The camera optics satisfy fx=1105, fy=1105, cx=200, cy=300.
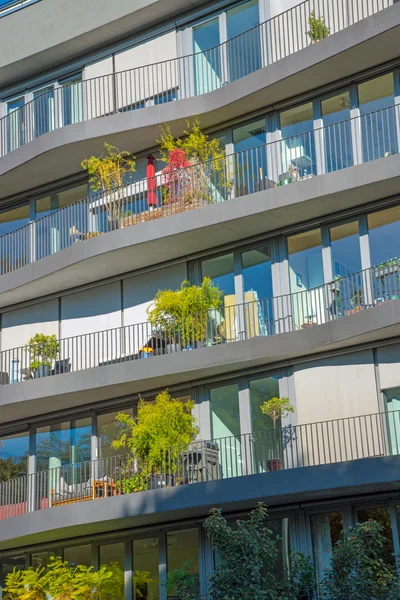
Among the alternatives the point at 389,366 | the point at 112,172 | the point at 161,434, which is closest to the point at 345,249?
the point at 389,366

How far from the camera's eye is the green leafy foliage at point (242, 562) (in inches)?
826

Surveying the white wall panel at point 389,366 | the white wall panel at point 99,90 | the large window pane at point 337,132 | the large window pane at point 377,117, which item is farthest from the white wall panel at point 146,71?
the white wall panel at point 389,366

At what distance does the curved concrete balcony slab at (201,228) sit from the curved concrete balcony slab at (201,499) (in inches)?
262

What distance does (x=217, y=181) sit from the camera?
2981 centimetres

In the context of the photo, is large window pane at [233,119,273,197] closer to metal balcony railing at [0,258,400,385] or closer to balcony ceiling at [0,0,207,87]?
metal balcony railing at [0,258,400,385]

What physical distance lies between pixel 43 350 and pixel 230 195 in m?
7.00

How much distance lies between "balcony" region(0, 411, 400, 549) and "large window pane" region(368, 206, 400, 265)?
12.8 ft

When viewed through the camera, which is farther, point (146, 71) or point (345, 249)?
point (146, 71)

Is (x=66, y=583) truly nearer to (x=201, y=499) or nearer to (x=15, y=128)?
(x=201, y=499)

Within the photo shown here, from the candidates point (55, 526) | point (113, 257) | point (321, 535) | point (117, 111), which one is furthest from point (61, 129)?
point (321, 535)

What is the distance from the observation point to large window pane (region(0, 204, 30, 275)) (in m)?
33.4

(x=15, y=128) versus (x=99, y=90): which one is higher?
(x=99, y=90)

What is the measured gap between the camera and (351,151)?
91.4 ft

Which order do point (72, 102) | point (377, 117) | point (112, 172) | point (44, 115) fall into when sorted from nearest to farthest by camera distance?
1. point (377, 117)
2. point (112, 172)
3. point (72, 102)
4. point (44, 115)
